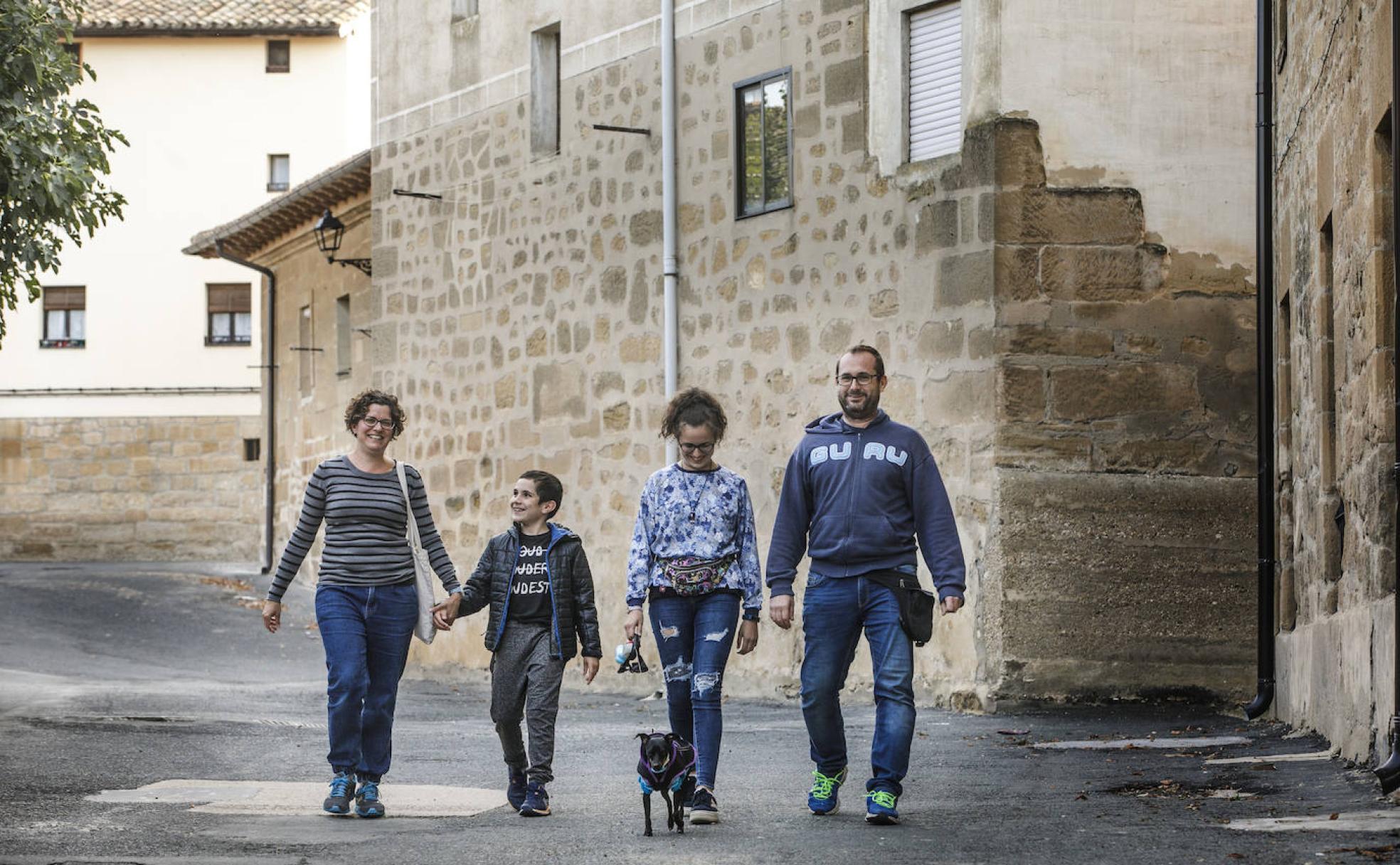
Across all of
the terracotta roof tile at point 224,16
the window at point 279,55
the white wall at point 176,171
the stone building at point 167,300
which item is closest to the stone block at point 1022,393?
the stone building at point 167,300

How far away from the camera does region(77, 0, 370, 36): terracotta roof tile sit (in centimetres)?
4234

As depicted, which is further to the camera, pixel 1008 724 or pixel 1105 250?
pixel 1105 250

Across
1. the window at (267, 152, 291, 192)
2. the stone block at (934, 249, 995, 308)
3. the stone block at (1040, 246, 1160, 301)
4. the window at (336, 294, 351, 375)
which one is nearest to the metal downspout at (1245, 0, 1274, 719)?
the stone block at (1040, 246, 1160, 301)

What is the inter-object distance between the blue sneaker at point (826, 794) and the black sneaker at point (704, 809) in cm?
39

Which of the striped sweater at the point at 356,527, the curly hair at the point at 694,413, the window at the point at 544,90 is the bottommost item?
the striped sweater at the point at 356,527

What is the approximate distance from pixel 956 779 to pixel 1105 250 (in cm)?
522

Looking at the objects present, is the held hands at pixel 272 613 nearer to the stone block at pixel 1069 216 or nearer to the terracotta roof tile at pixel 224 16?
the stone block at pixel 1069 216

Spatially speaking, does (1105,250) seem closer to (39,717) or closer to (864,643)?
(864,643)

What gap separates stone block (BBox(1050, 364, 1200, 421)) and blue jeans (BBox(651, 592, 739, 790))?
6039 millimetres

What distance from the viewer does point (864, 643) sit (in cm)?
1435

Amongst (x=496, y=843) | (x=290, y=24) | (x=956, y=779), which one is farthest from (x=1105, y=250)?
(x=290, y=24)

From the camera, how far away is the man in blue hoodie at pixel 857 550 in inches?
305

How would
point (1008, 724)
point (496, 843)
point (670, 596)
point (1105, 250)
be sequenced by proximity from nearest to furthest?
point (496, 843)
point (670, 596)
point (1008, 724)
point (1105, 250)

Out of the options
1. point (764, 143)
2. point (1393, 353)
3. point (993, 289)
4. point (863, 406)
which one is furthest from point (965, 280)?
point (863, 406)
